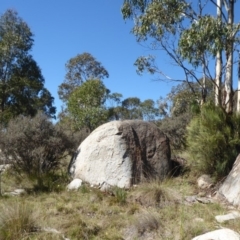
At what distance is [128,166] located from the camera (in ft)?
25.7

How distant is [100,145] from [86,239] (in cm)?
363

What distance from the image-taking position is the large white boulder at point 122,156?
308 inches

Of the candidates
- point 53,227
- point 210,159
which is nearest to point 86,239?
point 53,227

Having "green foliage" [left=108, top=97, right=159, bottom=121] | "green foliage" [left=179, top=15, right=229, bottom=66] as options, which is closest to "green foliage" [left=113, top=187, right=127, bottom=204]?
"green foliage" [left=179, top=15, right=229, bottom=66]

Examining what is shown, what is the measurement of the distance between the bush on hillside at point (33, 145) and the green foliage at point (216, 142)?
355cm

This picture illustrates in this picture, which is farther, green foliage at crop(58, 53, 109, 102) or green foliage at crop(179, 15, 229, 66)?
green foliage at crop(58, 53, 109, 102)

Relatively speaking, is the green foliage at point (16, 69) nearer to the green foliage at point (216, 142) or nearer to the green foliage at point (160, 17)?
the green foliage at point (160, 17)

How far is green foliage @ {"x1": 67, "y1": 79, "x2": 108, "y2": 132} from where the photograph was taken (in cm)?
1941

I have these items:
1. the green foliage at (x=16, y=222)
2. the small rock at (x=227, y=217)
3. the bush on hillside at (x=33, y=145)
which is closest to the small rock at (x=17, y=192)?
the bush on hillside at (x=33, y=145)

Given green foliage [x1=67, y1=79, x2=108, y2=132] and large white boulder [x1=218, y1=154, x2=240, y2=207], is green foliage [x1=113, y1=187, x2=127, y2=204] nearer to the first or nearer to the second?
large white boulder [x1=218, y1=154, x2=240, y2=207]

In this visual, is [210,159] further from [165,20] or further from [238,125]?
[165,20]

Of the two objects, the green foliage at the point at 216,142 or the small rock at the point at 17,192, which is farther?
the green foliage at the point at 216,142

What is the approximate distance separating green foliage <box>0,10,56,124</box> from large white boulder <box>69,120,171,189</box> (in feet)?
39.3

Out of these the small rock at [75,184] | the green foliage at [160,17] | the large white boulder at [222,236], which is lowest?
the large white boulder at [222,236]
